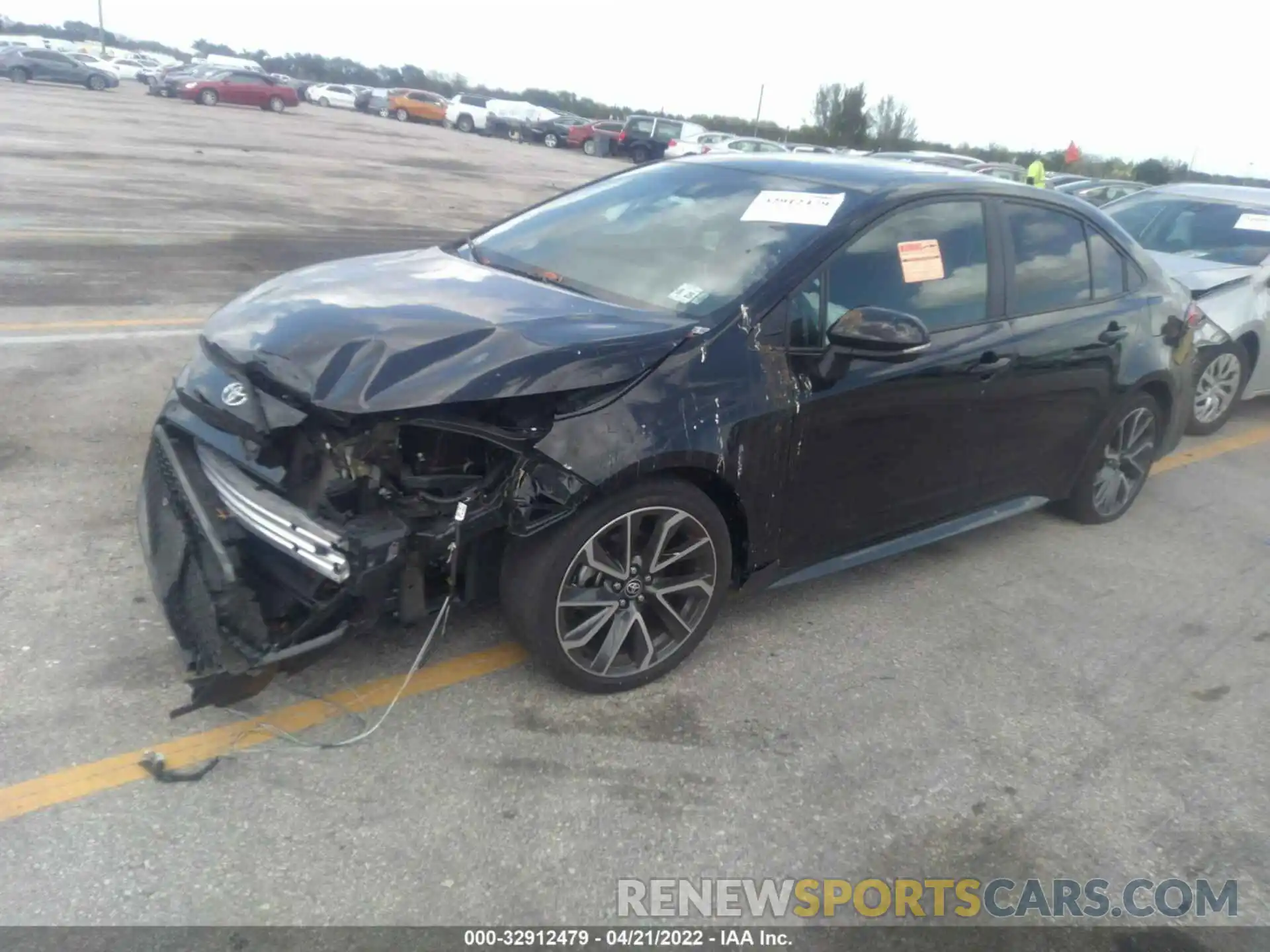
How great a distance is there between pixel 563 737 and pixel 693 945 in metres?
0.85

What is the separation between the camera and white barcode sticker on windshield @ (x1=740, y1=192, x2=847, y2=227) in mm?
3906

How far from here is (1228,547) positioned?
5598 millimetres

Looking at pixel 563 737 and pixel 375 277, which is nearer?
pixel 563 737

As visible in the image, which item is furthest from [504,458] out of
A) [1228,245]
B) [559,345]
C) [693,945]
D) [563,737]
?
[1228,245]

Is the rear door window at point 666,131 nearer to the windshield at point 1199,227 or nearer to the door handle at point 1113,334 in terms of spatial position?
the windshield at point 1199,227

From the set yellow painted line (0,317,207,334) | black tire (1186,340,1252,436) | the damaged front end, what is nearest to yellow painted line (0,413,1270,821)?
the damaged front end

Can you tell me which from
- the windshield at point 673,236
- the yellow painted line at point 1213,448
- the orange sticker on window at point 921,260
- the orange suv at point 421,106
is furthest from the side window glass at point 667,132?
the orange sticker on window at point 921,260

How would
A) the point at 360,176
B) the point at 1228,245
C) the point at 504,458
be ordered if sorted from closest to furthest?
1. the point at 504,458
2. the point at 1228,245
3. the point at 360,176

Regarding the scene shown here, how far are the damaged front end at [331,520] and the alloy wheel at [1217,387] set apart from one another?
235 inches

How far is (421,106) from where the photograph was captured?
48438 mm

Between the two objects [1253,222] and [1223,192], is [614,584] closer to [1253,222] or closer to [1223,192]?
[1253,222]

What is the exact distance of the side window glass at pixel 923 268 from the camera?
386cm

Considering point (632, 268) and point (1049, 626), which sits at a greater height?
point (632, 268)

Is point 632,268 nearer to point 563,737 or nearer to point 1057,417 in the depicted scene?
point 563,737
